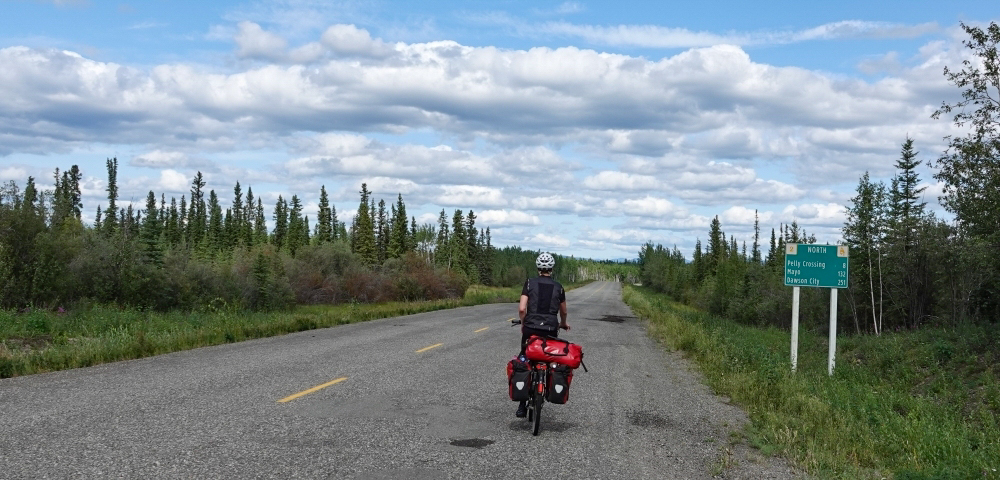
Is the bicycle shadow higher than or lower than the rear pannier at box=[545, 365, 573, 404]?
lower

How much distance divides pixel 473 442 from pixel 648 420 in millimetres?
2802

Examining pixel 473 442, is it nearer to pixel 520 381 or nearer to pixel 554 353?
pixel 520 381

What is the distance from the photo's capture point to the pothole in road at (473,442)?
751cm

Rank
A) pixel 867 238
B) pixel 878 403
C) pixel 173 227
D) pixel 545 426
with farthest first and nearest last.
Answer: pixel 173 227, pixel 867 238, pixel 878 403, pixel 545 426

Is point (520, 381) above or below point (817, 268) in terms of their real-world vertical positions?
below

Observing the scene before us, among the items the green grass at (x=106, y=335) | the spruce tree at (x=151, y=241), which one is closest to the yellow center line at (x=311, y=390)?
the green grass at (x=106, y=335)

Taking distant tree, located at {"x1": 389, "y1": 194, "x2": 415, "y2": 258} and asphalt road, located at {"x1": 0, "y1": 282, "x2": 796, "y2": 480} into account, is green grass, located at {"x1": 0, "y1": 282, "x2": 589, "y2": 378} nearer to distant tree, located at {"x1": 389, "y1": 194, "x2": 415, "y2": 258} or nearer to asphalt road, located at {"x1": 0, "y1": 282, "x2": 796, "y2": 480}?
asphalt road, located at {"x1": 0, "y1": 282, "x2": 796, "y2": 480}

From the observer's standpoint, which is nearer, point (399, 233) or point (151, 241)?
point (151, 241)

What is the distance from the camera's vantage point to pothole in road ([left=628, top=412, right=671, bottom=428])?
29.8 feet

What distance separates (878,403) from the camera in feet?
45.7

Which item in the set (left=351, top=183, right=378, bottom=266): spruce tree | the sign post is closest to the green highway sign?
the sign post

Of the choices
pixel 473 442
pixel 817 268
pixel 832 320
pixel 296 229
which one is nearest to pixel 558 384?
pixel 473 442

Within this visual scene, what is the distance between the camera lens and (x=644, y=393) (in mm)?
11617

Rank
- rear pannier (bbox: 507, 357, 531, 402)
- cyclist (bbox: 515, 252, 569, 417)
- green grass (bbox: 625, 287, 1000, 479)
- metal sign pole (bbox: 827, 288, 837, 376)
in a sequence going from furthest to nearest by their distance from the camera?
metal sign pole (bbox: 827, 288, 837, 376)
cyclist (bbox: 515, 252, 569, 417)
rear pannier (bbox: 507, 357, 531, 402)
green grass (bbox: 625, 287, 1000, 479)
